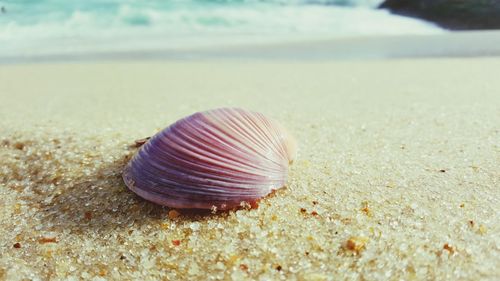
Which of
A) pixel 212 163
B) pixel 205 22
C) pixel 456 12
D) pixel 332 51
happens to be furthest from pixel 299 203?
pixel 205 22

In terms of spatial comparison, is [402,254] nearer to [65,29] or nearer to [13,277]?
[13,277]

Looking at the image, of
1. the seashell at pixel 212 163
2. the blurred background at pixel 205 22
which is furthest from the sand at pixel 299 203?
the blurred background at pixel 205 22

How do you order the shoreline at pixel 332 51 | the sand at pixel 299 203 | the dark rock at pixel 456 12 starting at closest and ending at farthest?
the sand at pixel 299 203
the shoreline at pixel 332 51
the dark rock at pixel 456 12

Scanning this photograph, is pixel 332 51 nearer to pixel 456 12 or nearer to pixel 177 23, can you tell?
pixel 456 12

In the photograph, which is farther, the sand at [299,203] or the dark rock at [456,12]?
the dark rock at [456,12]

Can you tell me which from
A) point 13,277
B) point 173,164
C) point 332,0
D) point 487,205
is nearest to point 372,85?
point 487,205

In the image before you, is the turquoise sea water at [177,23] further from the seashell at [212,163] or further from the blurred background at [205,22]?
the seashell at [212,163]

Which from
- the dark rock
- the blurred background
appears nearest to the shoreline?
the blurred background

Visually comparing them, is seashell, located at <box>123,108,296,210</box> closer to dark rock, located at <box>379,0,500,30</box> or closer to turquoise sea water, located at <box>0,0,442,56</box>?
turquoise sea water, located at <box>0,0,442,56</box>
